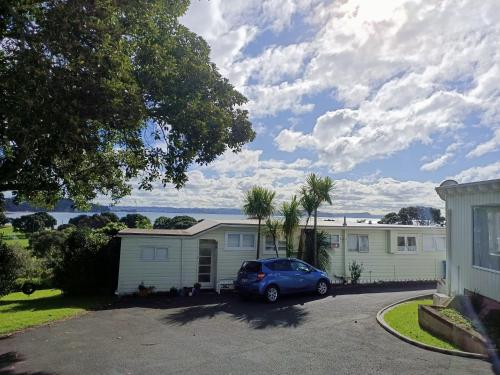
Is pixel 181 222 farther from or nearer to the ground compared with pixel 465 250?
farther from the ground

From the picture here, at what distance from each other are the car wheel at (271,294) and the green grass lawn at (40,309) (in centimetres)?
673

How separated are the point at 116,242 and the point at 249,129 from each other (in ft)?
40.7

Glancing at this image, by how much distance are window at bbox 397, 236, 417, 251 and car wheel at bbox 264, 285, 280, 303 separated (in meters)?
10.8

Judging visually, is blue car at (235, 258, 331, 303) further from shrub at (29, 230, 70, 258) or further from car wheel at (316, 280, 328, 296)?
shrub at (29, 230, 70, 258)

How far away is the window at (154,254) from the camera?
21.0m

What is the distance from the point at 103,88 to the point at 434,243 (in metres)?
23.0

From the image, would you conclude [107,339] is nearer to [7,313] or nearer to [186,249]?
[7,313]

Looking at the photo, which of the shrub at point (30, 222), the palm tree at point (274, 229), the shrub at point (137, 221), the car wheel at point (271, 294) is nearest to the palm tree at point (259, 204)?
the palm tree at point (274, 229)

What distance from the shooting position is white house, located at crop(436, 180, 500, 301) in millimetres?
11898

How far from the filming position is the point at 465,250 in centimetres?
1328

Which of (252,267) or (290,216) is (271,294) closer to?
(252,267)

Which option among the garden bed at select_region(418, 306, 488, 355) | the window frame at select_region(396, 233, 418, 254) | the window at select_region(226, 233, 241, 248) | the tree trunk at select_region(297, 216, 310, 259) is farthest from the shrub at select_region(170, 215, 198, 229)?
the garden bed at select_region(418, 306, 488, 355)

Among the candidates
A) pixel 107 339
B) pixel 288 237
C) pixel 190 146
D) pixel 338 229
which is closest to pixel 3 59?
pixel 190 146

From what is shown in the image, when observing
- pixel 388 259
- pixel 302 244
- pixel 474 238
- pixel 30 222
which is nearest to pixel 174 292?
pixel 302 244
